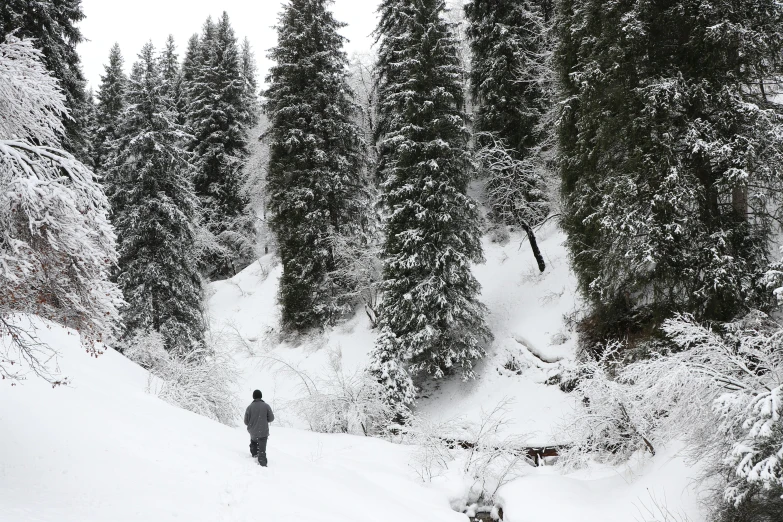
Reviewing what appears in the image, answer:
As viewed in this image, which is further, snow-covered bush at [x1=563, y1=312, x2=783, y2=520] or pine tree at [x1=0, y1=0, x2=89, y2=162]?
pine tree at [x1=0, y1=0, x2=89, y2=162]

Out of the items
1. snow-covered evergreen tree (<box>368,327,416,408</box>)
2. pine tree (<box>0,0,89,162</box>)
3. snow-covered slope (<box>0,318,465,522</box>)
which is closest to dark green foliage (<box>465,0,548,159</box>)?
snow-covered evergreen tree (<box>368,327,416,408</box>)

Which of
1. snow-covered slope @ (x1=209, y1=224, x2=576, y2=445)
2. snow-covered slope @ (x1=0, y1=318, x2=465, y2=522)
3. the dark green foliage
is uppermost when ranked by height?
the dark green foliage

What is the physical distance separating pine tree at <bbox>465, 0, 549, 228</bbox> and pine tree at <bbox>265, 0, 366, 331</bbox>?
6.08 meters

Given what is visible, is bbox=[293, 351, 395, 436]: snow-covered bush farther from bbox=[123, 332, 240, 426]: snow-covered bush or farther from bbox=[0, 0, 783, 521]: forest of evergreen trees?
bbox=[123, 332, 240, 426]: snow-covered bush

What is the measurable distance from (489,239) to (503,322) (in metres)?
6.31

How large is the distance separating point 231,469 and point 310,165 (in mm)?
16365

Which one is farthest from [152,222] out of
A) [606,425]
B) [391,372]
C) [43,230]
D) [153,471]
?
[606,425]

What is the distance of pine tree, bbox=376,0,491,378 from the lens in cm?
1697

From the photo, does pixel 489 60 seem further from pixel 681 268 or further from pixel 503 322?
pixel 681 268

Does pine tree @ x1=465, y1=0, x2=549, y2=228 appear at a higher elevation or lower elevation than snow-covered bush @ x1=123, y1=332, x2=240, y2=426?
higher

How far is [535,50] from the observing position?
867 inches

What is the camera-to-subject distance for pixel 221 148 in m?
30.7

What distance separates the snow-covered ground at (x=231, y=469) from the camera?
6652 millimetres

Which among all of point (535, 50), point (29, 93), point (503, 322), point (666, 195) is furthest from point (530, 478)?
point (535, 50)
